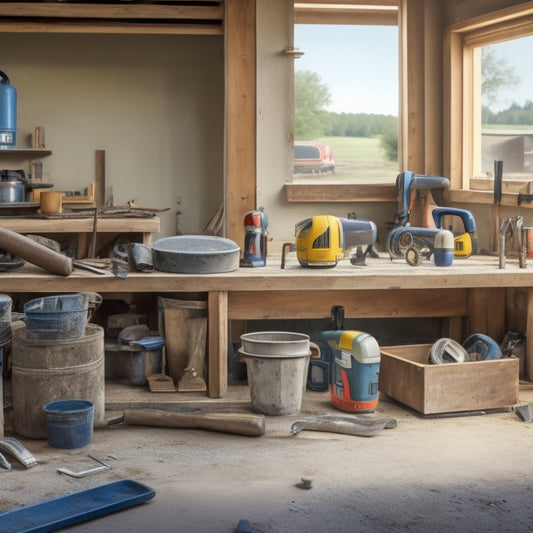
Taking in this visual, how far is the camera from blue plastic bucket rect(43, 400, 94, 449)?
419 centimetres

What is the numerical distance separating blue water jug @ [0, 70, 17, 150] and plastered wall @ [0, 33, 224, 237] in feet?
1.15

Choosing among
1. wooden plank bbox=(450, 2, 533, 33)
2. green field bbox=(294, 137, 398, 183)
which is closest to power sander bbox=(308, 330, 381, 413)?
green field bbox=(294, 137, 398, 183)

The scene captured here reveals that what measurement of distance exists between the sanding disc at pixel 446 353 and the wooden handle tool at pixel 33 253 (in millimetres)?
2158

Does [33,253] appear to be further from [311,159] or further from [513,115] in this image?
[513,115]

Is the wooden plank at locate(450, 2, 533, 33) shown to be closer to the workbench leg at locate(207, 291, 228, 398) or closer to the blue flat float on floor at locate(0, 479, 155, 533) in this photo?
the workbench leg at locate(207, 291, 228, 398)

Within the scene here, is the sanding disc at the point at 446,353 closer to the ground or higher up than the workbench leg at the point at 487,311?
closer to the ground

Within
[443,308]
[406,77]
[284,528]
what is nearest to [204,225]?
[406,77]

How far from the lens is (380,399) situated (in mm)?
5184

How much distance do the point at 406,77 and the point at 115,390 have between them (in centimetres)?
320

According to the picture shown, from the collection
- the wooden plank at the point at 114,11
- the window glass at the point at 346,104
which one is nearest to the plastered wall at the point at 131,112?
the wooden plank at the point at 114,11

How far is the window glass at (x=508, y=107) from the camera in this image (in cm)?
567

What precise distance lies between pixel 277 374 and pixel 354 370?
1.43 ft

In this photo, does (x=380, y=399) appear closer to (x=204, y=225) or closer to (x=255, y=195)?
(x=255, y=195)

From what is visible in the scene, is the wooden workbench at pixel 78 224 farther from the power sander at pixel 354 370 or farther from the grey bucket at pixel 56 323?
the power sander at pixel 354 370
